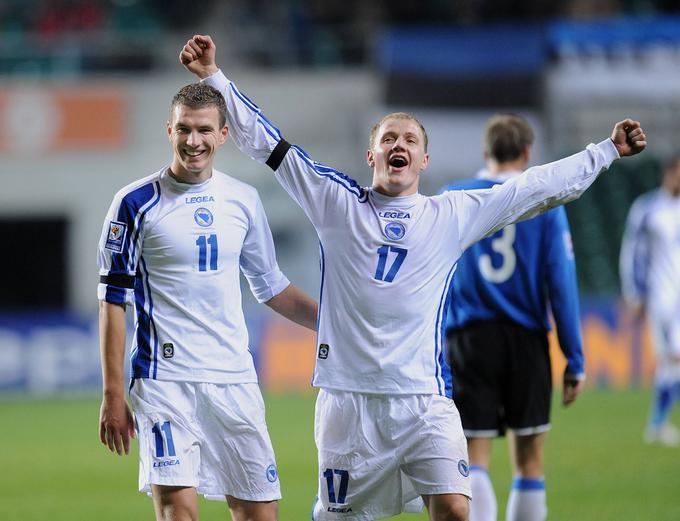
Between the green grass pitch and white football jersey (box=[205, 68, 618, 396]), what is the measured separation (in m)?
2.85

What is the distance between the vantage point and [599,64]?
19906mm

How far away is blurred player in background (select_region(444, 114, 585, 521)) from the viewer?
19.7 ft

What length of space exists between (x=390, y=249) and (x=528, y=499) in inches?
68.6

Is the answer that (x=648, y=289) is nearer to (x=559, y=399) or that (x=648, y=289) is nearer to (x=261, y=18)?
(x=559, y=399)

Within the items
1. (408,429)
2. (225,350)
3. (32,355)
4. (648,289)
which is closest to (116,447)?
(225,350)

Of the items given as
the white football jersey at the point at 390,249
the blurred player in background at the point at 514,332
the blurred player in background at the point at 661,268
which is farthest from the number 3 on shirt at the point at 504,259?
the blurred player in background at the point at 661,268

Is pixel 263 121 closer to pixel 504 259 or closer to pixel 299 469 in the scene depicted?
pixel 504 259

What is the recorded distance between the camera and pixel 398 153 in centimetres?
485

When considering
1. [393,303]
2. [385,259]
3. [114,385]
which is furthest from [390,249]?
[114,385]

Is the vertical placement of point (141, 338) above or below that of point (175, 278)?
below

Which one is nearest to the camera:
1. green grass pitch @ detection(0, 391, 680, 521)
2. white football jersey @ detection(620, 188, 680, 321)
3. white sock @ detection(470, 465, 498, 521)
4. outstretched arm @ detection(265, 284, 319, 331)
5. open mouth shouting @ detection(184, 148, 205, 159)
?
open mouth shouting @ detection(184, 148, 205, 159)

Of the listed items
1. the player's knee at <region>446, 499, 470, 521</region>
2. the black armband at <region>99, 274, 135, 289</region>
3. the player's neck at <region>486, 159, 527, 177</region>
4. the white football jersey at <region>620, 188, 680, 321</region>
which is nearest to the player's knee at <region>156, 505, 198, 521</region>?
the black armband at <region>99, 274, 135, 289</region>

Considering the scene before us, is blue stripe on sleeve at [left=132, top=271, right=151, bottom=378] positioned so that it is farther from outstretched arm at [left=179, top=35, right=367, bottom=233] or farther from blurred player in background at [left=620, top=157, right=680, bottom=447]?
blurred player in background at [left=620, top=157, right=680, bottom=447]

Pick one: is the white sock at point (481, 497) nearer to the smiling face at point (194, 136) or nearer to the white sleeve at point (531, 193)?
the white sleeve at point (531, 193)
